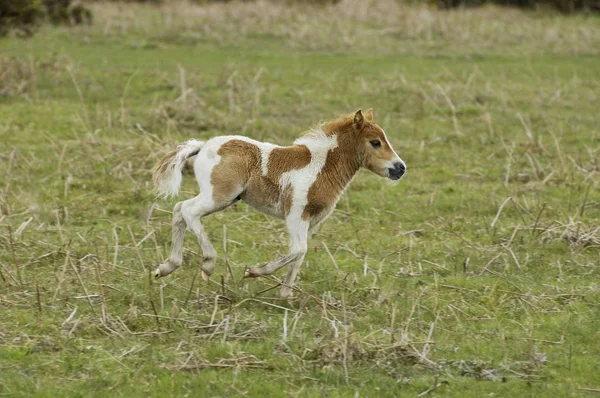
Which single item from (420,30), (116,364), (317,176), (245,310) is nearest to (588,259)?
(317,176)

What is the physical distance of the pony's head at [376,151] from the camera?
9.09 m

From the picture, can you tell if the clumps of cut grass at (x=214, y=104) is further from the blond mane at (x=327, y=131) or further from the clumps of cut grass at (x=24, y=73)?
the blond mane at (x=327, y=131)

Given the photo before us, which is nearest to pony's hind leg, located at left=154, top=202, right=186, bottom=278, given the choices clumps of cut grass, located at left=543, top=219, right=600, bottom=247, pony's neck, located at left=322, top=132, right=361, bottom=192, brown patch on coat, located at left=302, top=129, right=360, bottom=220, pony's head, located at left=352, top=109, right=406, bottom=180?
brown patch on coat, located at left=302, top=129, right=360, bottom=220

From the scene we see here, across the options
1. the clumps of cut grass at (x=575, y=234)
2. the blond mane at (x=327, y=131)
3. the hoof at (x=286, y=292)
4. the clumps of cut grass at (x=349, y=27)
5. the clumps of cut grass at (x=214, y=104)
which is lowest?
the clumps of cut grass at (x=349, y=27)

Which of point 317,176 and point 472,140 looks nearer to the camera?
point 317,176

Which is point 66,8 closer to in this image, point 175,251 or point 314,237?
point 314,237

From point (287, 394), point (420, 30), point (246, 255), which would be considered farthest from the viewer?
point (420, 30)

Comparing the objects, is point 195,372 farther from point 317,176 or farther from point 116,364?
point 317,176

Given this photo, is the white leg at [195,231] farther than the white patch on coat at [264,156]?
No

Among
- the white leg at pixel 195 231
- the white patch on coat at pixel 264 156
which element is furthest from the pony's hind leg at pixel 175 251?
the white patch on coat at pixel 264 156

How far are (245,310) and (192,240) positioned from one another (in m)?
2.31

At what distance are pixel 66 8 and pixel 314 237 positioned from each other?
13.8 meters

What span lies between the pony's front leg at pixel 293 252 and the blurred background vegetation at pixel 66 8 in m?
10.3

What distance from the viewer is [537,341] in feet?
26.8
